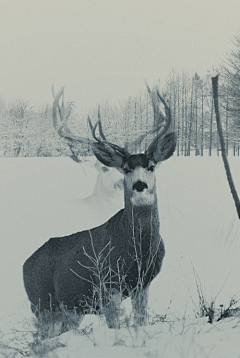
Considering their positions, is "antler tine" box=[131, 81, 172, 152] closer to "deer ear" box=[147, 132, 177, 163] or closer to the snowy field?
"deer ear" box=[147, 132, 177, 163]

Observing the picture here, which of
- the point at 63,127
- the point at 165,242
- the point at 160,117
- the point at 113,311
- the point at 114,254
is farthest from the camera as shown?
the point at 165,242

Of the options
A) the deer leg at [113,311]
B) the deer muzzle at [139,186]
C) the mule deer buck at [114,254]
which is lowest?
the deer leg at [113,311]

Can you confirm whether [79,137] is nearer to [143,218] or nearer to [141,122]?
[143,218]

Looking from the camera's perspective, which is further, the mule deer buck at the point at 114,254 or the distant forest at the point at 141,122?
the distant forest at the point at 141,122

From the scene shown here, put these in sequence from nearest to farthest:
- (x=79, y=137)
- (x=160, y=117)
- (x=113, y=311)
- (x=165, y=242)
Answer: (x=113, y=311)
(x=79, y=137)
(x=160, y=117)
(x=165, y=242)

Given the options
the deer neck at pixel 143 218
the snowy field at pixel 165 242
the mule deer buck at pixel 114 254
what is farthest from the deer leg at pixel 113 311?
the deer neck at pixel 143 218

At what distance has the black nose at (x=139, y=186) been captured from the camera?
3.97 m

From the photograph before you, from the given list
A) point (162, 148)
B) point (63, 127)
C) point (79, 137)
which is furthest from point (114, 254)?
point (63, 127)

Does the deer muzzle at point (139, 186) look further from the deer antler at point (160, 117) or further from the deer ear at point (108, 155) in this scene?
the deer antler at point (160, 117)

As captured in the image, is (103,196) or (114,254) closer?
(114,254)

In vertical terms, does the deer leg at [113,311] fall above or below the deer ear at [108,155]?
below

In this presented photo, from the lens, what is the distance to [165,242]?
9180mm

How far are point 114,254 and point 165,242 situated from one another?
16.6 ft

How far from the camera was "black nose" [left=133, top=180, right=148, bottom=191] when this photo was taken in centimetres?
397
